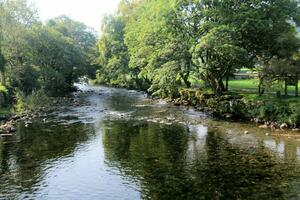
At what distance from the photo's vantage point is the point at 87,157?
27.1 metres

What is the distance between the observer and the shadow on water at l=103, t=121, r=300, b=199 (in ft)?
65.5

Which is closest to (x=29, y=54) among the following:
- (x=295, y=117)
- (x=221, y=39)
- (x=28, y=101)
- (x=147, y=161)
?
(x=28, y=101)

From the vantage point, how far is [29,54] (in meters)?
60.7

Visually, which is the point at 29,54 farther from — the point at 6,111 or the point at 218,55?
the point at 218,55

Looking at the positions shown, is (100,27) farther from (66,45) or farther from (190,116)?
(190,116)

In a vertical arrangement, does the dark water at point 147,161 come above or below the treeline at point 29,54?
below

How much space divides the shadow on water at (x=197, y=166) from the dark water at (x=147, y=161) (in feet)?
0.16

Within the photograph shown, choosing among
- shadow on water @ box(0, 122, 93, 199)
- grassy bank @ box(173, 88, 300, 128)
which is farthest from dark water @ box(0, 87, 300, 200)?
grassy bank @ box(173, 88, 300, 128)

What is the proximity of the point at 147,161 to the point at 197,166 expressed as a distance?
3333 mm

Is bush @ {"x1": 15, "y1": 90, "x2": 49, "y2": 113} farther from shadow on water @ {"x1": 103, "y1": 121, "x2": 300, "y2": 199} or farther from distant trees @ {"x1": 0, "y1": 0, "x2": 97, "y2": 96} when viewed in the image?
shadow on water @ {"x1": 103, "y1": 121, "x2": 300, "y2": 199}

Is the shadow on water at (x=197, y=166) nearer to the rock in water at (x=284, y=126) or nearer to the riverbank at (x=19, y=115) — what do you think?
the rock in water at (x=284, y=126)

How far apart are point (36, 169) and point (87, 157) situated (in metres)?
4.05

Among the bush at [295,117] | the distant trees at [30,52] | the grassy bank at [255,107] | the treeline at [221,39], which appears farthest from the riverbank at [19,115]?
the bush at [295,117]

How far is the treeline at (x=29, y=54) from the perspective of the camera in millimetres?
55344
